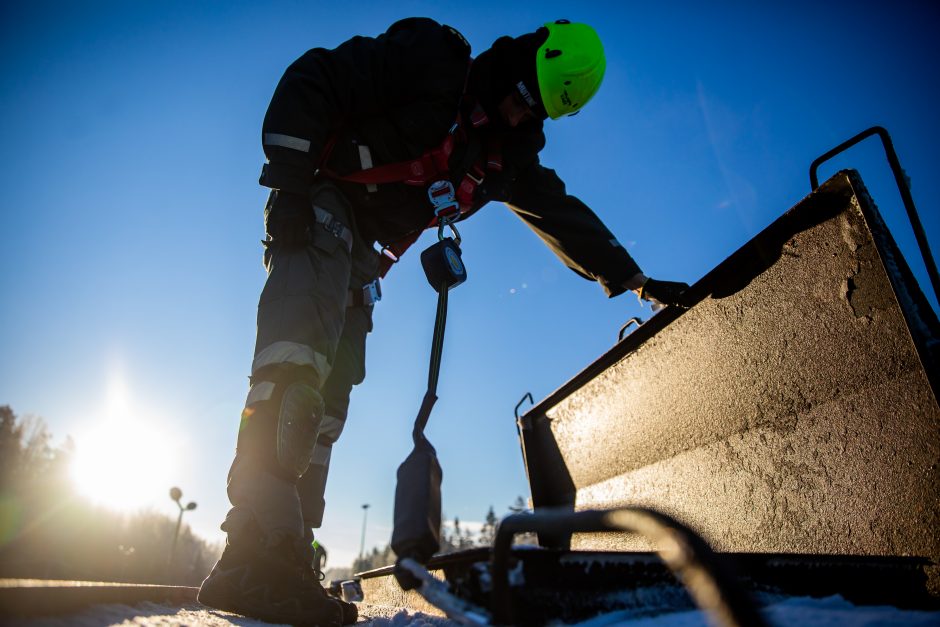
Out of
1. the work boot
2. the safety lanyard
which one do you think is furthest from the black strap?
the work boot

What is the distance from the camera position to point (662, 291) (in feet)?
8.54

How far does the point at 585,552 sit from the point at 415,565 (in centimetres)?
33

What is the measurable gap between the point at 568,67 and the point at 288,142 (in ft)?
5.63

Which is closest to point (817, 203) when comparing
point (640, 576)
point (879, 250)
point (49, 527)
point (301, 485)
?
point (879, 250)

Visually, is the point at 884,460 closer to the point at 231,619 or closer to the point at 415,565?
the point at 415,565

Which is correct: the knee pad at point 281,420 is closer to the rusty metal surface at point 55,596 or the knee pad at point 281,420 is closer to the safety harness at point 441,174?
the rusty metal surface at point 55,596

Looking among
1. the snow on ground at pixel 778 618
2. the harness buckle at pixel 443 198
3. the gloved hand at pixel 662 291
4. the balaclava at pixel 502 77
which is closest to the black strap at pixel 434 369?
the snow on ground at pixel 778 618

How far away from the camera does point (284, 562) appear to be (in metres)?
1.57

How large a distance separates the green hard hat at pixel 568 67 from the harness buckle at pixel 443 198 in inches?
34.7

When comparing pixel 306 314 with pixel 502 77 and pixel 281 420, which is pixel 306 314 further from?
pixel 502 77

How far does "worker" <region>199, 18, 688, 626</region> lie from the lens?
163 centimetres

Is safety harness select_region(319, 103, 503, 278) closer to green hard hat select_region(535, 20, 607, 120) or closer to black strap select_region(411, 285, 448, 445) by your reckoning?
green hard hat select_region(535, 20, 607, 120)

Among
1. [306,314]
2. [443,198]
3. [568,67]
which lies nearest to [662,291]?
[443,198]

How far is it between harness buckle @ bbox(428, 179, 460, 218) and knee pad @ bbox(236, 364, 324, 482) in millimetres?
1124
